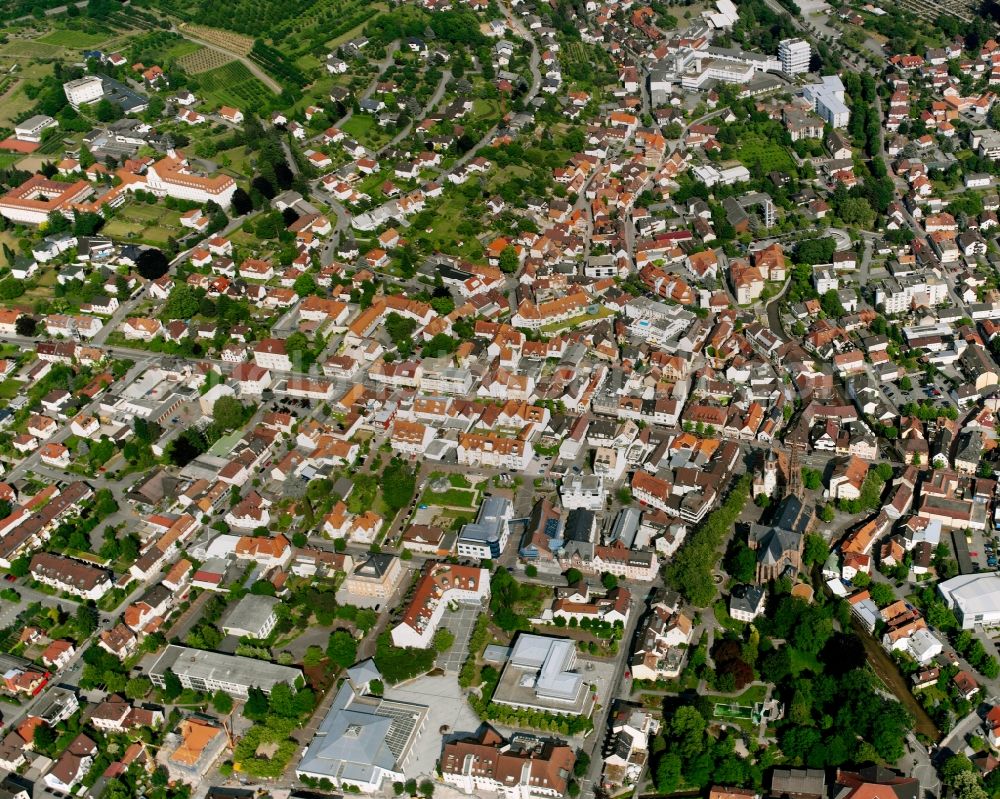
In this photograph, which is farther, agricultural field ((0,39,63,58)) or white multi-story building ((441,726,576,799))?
agricultural field ((0,39,63,58))

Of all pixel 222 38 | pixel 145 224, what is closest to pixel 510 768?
pixel 145 224

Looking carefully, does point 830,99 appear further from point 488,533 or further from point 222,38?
point 222,38

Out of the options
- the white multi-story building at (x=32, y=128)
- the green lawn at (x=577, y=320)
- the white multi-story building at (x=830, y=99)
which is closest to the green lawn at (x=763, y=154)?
the white multi-story building at (x=830, y=99)

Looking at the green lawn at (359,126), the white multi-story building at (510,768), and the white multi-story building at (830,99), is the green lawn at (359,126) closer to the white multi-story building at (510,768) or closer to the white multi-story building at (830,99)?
the white multi-story building at (830,99)

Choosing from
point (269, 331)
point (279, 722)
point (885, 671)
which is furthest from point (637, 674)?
point (269, 331)

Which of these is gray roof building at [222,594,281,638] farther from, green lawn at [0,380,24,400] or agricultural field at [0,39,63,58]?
agricultural field at [0,39,63,58]

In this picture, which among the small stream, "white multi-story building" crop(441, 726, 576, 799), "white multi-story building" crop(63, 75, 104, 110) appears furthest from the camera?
"white multi-story building" crop(63, 75, 104, 110)

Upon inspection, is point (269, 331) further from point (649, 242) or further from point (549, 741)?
point (549, 741)

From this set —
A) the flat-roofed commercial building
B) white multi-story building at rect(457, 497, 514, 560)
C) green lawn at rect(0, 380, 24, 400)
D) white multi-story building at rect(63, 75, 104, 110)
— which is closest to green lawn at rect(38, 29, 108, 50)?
white multi-story building at rect(63, 75, 104, 110)
